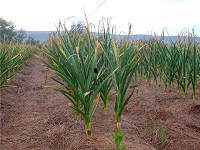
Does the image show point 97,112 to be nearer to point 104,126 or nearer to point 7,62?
point 104,126

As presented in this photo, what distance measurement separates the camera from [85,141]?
7.29ft

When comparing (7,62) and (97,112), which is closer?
(97,112)

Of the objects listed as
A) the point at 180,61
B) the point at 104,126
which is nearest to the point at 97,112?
the point at 104,126

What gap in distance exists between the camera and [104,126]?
2.65m

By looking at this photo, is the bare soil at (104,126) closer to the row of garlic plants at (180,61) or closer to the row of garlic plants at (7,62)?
the row of garlic plants at (180,61)

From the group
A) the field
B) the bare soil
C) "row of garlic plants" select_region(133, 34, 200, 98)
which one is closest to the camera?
the field

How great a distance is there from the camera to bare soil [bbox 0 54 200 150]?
241 centimetres

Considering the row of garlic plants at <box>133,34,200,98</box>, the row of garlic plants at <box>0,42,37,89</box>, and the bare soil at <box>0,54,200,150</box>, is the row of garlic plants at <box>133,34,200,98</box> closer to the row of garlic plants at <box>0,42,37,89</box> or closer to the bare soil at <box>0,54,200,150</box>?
the bare soil at <box>0,54,200,150</box>

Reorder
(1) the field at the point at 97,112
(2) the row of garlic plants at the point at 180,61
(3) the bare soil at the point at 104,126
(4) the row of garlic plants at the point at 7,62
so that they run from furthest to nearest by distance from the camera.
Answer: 1. (4) the row of garlic plants at the point at 7,62
2. (2) the row of garlic plants at the point at 180,61
3. (3) the bare soil at the point at 104,126
4. (1) the field at the point at 97,112

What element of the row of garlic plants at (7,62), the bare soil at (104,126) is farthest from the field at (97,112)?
the row of garlic plants at (7,62)

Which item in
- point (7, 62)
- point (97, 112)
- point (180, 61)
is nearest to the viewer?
point (97, 112)

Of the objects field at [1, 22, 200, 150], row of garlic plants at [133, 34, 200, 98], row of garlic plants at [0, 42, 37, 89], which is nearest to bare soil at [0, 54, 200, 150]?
field at [1, 22, 200, 150]

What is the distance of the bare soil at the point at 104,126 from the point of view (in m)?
2.41

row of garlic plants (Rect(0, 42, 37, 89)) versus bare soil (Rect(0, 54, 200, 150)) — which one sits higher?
row of garlic plants (Rect(0, 42, 37, 89))
